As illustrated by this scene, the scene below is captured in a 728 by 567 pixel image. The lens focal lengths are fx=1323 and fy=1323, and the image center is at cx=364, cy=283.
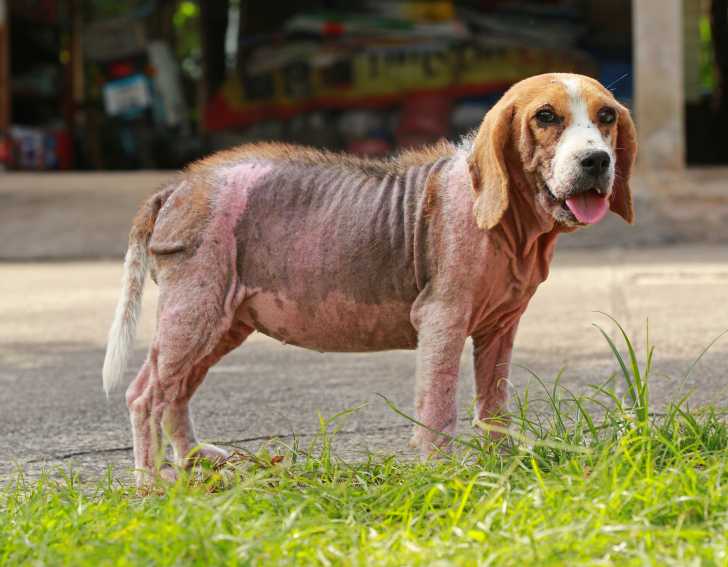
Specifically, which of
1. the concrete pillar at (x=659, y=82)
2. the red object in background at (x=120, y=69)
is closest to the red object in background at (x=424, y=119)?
the red object in background at (x=120, y=69)

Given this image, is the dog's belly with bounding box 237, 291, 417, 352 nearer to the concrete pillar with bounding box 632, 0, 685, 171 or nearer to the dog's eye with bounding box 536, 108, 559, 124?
the dog's eye with bounding box 536, 108, 559, 124

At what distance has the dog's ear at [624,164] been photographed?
3.75 metres

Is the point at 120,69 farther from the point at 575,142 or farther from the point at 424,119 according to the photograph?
the point at 575,142

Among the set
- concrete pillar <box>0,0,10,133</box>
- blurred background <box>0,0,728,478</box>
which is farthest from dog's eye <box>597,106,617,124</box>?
concrete pillar <box>0,0,10,133</box>

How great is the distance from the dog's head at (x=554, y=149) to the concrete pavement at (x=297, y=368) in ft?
2.57

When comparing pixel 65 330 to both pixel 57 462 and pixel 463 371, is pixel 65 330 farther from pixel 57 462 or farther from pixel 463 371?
pixel 57 462

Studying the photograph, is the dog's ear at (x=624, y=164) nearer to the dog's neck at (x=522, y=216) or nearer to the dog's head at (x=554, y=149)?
the dog's head at (x=554, y=149)

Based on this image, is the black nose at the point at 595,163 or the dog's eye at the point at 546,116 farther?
the dog's eye at the point at 546,116

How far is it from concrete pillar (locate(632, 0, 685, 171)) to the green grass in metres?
7.77

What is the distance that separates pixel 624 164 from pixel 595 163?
0.43 meters

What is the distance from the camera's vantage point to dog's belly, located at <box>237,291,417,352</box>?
3766mm

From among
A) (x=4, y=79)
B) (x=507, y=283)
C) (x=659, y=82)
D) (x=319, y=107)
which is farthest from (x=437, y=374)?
(x=319, y=107)

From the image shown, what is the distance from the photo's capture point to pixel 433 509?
3197mm

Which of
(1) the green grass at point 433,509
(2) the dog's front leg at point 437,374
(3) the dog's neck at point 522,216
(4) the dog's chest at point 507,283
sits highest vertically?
(3) the dog's neck at point 522,216
